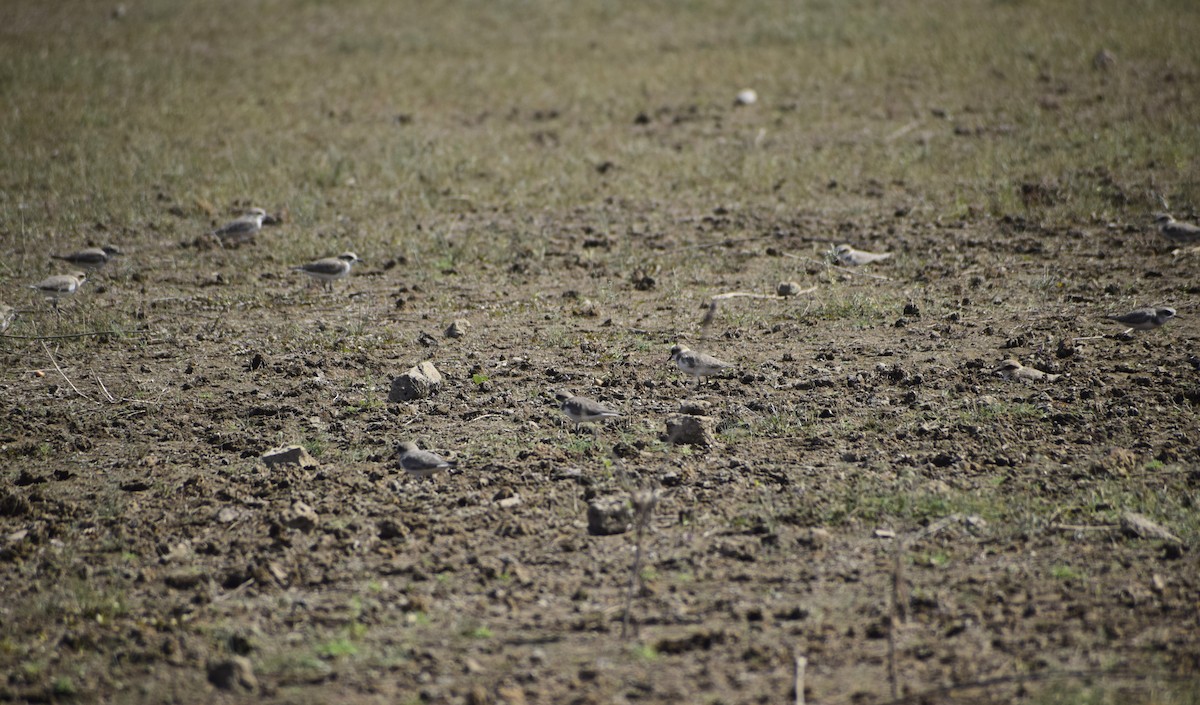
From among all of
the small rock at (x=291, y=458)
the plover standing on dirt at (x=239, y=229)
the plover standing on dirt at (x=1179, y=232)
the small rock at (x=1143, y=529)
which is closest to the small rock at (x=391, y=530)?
the small rock at (x=291, y=458)

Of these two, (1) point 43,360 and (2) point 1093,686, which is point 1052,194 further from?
(1) point 43,360

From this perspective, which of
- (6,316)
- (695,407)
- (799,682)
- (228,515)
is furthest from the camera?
(6,316)

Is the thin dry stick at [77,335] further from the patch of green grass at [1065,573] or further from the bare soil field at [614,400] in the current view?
the patch of green grass at [1065,573]

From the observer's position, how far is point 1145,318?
7.01m

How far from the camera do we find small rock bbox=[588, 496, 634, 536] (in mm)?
4969

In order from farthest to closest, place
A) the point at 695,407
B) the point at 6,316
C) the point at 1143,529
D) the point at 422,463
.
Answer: the point at 6,316 < the point at 695,407 < the point at 422,463 < the point at 1143,529

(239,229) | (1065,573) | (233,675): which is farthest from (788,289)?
(233,675)

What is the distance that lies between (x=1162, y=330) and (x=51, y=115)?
13311 mm

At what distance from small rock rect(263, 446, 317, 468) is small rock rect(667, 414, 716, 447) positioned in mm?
2003

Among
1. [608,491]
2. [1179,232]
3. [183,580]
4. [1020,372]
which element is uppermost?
[1179,232]

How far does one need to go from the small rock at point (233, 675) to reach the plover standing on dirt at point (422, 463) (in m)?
1.68

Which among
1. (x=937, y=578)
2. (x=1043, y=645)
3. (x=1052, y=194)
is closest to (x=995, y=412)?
(x=937, y=578)

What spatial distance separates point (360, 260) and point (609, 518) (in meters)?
5.04

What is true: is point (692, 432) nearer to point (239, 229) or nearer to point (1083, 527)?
point (1083, 527)
